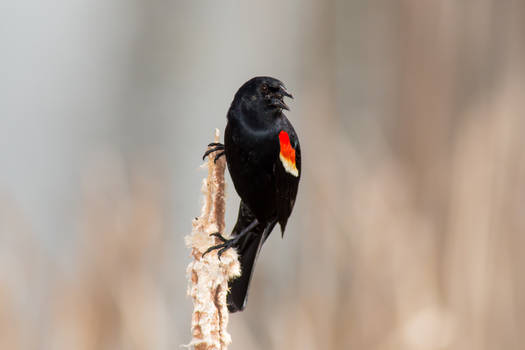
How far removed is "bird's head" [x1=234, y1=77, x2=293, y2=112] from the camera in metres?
0.64

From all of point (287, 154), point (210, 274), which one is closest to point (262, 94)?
point (287, 154)

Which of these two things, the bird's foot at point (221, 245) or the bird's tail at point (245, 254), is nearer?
the bird's foot at point (221, 245)

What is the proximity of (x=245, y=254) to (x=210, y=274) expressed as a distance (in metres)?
0.26

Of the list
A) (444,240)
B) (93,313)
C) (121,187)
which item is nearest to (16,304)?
(93,313)

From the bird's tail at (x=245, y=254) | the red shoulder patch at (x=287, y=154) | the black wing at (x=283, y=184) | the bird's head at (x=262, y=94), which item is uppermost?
the bird's head at (x=262, y=94)

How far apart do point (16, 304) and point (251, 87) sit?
0.65 m

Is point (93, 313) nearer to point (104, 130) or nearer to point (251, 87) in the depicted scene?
point (251, 87)

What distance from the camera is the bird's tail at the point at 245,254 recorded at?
73 centimetres

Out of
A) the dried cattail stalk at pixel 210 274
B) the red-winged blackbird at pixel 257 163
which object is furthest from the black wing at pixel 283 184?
the dried cattail stalk at pixel 210 274

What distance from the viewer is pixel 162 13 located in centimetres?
223

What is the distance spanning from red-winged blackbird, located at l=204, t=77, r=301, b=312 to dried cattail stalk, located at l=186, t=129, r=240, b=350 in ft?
0.21

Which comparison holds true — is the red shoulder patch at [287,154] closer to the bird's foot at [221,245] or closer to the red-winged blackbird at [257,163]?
the red-winged blackbird at [257,163]

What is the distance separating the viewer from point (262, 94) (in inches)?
25.6

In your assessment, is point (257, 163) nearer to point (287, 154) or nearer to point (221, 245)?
point (287, 154)
